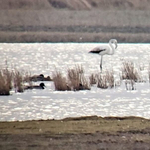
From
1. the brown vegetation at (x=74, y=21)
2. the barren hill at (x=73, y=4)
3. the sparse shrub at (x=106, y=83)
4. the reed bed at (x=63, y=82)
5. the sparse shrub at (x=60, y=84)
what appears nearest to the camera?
the reed bed at (x=63, y=82)

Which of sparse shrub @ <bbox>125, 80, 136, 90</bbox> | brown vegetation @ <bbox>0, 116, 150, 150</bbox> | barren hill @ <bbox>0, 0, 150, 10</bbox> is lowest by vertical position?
brown vegetation @ <bbox>0, 116, 150, 150</bbox>

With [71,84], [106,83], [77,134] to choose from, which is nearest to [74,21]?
[106,83]

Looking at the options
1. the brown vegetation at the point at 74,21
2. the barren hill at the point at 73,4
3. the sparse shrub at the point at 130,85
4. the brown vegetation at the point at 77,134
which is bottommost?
the brown vegetation at the point at 77,134

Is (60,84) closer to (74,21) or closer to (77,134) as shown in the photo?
(77,134)

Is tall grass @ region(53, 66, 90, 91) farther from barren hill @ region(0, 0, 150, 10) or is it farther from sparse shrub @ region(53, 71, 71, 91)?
barren hill @ region(0, 0, 150, 10)

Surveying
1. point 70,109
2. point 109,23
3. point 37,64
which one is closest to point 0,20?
point 109,23

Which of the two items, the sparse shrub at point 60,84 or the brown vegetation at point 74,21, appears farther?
the brown vegetation at point 74,21

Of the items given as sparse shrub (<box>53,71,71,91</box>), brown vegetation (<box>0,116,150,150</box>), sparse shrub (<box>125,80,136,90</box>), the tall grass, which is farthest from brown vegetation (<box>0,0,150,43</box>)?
brown vegetation (<box>0,116,150,150</box>)

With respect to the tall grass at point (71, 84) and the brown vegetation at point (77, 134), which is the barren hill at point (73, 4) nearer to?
the tall grass at point (71, 84)

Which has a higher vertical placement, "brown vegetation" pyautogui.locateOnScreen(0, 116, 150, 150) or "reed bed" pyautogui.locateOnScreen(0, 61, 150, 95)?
"reed bed" pyautogui.locateOnScreen(0, 61, 150, 95)

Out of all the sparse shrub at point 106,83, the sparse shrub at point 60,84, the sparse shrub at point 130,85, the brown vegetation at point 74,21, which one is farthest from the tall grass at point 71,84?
the brown vegetation at point 74,21

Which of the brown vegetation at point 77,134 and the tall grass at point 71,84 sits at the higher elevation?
the tall grass at point 71,84

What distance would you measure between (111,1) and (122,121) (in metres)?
40.7

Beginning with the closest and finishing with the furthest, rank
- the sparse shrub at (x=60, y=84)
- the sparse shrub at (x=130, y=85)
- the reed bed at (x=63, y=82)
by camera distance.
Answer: the reed bed at (x=63, y=82) → the sparse shrub at (x=60, y=84) → the sparse shrub at (x=130, y=85)
